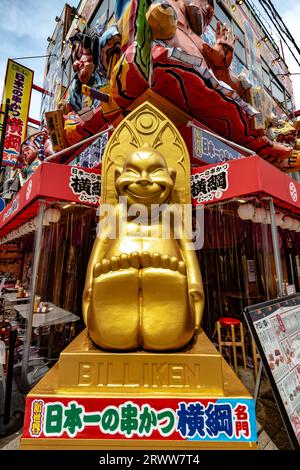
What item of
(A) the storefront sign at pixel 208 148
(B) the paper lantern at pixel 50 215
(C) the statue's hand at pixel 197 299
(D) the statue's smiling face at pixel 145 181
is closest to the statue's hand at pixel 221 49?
(A) the storefront sign at pixel 208 148

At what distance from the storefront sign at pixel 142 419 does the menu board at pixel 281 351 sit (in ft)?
1.65

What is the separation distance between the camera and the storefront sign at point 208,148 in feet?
15.4

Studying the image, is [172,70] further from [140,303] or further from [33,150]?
[33,150]

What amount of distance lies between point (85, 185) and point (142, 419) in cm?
346

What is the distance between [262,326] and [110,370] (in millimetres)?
1418

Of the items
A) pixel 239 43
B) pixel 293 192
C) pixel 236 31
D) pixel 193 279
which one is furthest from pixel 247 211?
pixel 236 31

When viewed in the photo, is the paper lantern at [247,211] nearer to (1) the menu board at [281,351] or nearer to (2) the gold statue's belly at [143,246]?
(1) the menu board at [281,351]

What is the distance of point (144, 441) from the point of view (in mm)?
1647

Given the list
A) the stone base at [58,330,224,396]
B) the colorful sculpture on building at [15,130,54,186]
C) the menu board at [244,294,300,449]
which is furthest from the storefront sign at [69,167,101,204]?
the colorful sculpture on building at [15,130,54,186]

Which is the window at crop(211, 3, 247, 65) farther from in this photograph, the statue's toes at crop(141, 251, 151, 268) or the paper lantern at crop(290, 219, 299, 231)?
the statue's toes at crop(141, 251, 151, 268)

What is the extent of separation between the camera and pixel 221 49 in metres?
5.63
